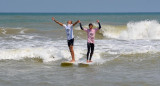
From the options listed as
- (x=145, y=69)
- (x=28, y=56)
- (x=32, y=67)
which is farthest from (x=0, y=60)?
(x=145, y=69)

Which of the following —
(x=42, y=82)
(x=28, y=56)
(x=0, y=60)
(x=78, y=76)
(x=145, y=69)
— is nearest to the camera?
(x=42, y=82)

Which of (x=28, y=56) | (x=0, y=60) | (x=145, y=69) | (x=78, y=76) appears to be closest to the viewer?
(x=78, y=76)

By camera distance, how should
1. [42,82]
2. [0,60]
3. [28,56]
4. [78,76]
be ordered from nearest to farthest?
[42,82], [78,76], [0,60], [28,56]

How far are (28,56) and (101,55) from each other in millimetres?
3231

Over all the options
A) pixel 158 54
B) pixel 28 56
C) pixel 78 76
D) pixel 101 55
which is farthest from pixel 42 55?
pixel 158 54

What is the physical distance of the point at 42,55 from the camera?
39.9ft

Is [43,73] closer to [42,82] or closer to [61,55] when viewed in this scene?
[42,82]

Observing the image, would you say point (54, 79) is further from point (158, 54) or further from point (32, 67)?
point (158, 54)

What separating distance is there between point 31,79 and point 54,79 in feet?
2.16

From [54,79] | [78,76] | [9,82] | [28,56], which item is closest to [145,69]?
[78,76]

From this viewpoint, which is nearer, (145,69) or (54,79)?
(54,79)

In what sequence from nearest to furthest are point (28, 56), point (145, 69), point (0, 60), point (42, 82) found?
point (42, 82) → point (145, 69) → point (0, 60) → point (28, 56)

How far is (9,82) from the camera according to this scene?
7719 mm

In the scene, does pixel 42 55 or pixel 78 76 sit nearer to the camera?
pixel 78 76
